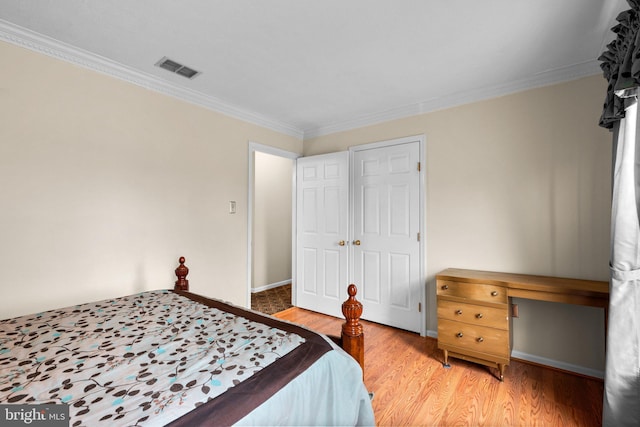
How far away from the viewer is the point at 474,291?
2408 mm

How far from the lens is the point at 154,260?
2.59m

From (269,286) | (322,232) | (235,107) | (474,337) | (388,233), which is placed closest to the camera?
(474,337)

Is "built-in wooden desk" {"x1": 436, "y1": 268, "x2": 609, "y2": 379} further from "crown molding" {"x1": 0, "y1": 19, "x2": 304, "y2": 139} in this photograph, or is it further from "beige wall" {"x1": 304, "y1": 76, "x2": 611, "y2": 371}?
"crown molding" {"x1": 0, "y1": 19, "x2": 304, "y2": 139}

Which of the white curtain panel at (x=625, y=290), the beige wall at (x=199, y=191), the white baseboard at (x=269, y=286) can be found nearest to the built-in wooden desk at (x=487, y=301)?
the beige wall at (x=199, y=191)

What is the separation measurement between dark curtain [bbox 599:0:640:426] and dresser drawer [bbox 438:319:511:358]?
0.67m

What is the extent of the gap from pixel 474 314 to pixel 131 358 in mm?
2402

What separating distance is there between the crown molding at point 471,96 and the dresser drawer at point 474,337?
210cm

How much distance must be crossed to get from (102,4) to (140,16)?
19cm

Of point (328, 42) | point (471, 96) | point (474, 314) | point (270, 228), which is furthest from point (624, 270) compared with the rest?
point (270, 228)

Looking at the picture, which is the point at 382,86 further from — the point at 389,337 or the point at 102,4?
the point at 389,337

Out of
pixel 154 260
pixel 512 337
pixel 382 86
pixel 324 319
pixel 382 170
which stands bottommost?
pixel 324 319

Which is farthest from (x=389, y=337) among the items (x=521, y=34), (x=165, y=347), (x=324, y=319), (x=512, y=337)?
(x=521, y=34)

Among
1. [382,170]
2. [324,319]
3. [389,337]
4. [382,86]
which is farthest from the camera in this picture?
[324,319]

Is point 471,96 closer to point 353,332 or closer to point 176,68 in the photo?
point 353,332
